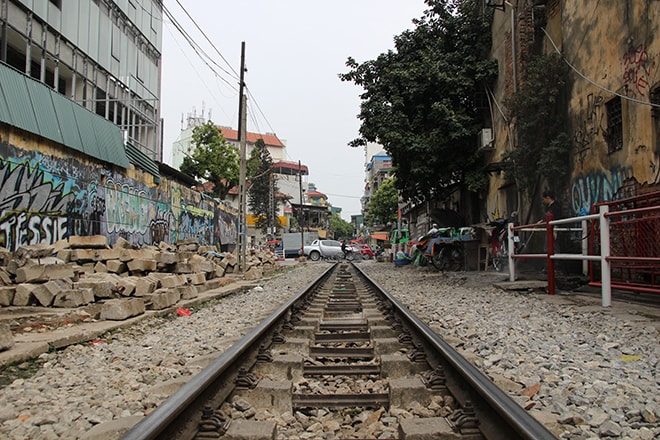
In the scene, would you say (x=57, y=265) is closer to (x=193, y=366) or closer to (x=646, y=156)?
(x=193, y=366)

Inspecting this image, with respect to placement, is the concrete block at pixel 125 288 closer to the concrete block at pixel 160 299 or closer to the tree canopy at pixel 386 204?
the concrete block at pixel 160 299

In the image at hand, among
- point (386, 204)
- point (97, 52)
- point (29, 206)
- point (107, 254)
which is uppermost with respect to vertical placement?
point (97, 52)

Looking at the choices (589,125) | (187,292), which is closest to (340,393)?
(187,292)

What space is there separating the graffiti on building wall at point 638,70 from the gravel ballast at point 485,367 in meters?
3.86

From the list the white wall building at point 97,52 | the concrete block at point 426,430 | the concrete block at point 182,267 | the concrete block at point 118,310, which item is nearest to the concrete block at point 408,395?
the concrete block at point 426,430

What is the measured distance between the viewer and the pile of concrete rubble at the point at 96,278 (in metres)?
6.80

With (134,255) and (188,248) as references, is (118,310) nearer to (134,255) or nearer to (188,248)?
(134,255)

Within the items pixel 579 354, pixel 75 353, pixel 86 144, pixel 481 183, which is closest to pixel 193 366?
pixel 75 353

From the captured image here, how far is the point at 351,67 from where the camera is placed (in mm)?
18547

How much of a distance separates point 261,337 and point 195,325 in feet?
7.47

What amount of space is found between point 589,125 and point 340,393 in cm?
916

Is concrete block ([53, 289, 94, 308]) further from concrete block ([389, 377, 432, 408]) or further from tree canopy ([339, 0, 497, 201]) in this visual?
tree canopy ([339, 0, 497, 201])

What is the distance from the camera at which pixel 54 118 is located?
11.4m

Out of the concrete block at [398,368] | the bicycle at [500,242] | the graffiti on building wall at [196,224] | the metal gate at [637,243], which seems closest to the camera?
the concrete block at [398,368]
